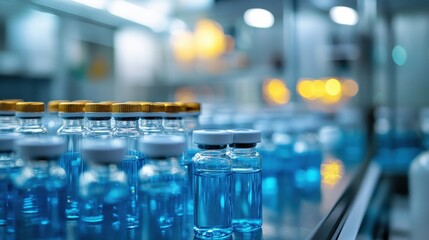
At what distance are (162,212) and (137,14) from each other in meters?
1.60

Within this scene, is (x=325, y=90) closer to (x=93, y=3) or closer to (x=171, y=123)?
(x=93, y=3)

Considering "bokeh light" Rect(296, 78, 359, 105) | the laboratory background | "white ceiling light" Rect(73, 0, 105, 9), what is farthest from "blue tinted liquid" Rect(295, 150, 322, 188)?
"bokeh light" Rect(296, 78, 359, 105)

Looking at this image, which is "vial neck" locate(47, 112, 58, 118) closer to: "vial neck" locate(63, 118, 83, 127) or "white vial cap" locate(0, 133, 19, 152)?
"vial neck" locate(63, 118, 83, 127)

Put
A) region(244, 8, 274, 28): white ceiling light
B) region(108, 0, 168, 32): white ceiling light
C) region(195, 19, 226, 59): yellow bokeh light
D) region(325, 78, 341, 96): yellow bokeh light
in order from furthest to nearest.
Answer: region(195, 19, 226, 59): yellow bokeh light, region(325, 78, 341, 96): yellow bokeh light, region(244, 8, 274, 28): white ceiling light, region(108, 0, 168, 32): white ceiling light

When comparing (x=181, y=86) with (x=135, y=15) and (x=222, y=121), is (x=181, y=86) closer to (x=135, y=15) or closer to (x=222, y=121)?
(x=135, y=15)

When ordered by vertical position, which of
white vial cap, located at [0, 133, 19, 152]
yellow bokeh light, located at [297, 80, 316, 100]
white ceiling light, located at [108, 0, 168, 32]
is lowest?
white vial cap, located at [0, 133, 19, 152]

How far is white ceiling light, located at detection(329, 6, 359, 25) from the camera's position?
2.58m

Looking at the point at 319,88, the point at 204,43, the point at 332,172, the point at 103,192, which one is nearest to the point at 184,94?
the point at 204,43

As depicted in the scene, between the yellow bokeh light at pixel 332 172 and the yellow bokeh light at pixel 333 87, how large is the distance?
206 centimetres

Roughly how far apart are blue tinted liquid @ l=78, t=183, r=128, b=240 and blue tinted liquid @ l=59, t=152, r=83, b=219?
0.12 ft

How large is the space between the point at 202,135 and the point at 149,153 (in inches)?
5.0

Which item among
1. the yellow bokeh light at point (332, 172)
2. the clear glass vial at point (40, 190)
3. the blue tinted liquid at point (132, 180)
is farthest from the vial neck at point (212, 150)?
the yellow bokeh light at point (332, 172)

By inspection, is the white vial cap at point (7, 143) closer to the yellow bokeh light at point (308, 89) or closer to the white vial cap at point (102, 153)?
the white vial cap at point (102, 153)

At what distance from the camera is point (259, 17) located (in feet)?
10.5
